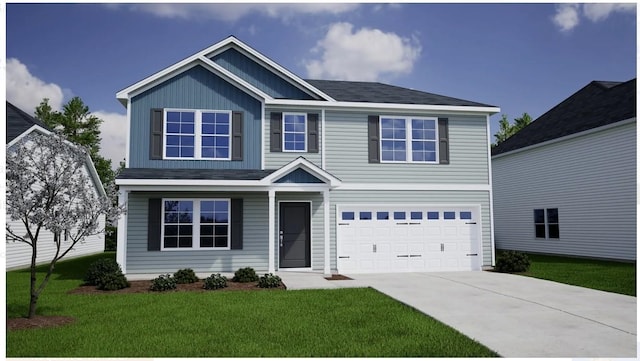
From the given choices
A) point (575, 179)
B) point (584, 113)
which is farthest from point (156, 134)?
point (584, 113)

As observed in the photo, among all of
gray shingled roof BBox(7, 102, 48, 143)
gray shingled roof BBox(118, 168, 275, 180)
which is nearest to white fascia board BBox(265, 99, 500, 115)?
gray shingled roof BBox(118, 168, 275, 180)

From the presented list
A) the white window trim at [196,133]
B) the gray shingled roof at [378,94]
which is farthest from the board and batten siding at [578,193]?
the white window trim at [196,133]

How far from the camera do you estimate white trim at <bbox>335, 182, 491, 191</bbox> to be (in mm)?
15570

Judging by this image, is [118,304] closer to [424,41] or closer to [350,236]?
[350,236]

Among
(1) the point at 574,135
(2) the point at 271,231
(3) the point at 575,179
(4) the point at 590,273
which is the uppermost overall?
(1) the point at 574,135

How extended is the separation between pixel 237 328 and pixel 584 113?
18.3 meters

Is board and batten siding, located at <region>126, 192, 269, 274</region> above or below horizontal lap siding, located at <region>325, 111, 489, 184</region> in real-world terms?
below

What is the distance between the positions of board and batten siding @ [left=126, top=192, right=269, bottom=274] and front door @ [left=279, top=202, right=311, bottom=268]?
516mm

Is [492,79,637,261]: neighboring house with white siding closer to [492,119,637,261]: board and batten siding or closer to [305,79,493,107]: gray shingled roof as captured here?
[492,119,637,261]: board and batten siding

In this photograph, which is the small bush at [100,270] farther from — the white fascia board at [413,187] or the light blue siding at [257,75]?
the light blue siding at [257,75]

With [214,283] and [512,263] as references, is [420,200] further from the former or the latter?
[214,283]

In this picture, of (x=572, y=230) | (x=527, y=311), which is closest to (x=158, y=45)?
(x=527, y=311)

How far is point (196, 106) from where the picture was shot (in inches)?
584

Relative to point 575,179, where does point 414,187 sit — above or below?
below
